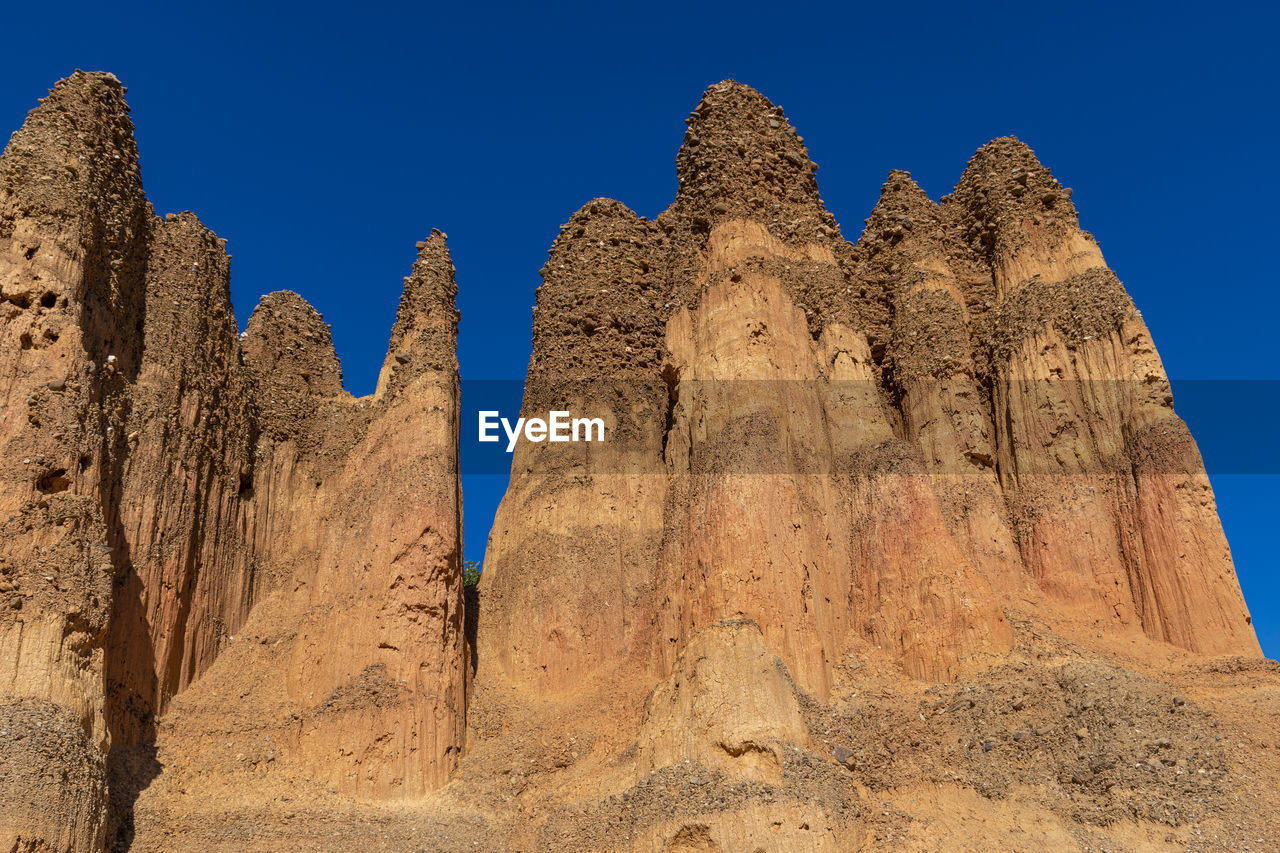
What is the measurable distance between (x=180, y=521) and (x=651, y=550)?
33.2ft

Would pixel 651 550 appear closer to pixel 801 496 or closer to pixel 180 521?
pixel 801 496

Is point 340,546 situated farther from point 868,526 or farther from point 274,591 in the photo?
point 868,526

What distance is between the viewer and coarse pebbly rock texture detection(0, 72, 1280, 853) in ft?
52.6

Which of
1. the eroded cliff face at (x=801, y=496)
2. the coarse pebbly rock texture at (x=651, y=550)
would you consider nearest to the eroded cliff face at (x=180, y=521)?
the coarse pebbly rock texture at (x=651, y=550)

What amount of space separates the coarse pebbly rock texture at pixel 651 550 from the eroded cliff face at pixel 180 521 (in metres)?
0.08

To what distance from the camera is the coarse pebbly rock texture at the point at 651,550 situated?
631 inches

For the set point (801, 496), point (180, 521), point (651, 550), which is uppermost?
point (801, 496)

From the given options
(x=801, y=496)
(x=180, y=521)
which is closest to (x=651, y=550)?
(x=801, y=496)

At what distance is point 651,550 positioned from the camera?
22.9 metres

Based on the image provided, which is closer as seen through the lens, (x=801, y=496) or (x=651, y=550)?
(x=801, y=496)

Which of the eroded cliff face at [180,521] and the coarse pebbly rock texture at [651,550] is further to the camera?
the coarse pebbly rock texture at [651,550]

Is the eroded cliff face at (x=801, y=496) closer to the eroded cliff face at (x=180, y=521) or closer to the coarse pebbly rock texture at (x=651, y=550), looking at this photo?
the coarse pebbly rock texture at (x=651, y=550)

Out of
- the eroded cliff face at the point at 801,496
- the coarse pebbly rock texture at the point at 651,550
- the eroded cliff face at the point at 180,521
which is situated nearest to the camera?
the eroded cliff face at the point at 180,521

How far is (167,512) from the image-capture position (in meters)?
19.9
